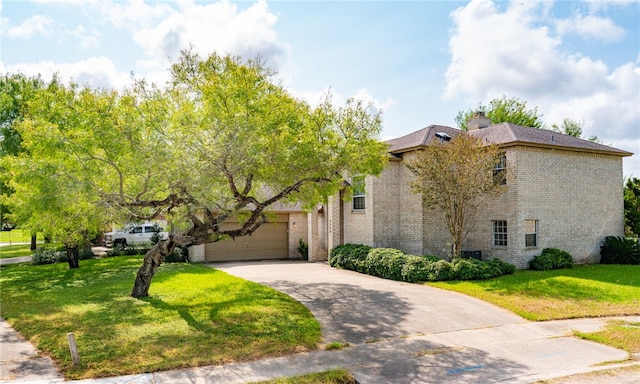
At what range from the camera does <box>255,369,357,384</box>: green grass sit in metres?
6.75

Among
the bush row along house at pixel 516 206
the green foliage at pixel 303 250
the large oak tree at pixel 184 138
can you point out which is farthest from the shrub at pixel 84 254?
the large oak tree at pixel 184 138

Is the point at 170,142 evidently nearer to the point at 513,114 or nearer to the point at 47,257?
the point at 47,257

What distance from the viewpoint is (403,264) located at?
16266 millimetres

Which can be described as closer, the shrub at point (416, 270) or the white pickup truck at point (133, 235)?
the shrub at point (416, 270)

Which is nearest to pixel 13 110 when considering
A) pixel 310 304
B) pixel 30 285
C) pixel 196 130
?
pixel 30 285

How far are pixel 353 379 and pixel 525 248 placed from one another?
13.7 meters

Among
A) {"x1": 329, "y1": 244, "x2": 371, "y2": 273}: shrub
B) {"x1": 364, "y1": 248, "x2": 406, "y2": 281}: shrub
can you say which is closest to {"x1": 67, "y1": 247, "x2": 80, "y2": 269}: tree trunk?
{"x1": 329, "y1": 244, "x2": 371, "y2": 273}: shrub

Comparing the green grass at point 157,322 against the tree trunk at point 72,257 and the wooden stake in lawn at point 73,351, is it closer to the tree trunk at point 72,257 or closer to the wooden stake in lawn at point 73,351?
the wooden stake in lawn at point 73,351

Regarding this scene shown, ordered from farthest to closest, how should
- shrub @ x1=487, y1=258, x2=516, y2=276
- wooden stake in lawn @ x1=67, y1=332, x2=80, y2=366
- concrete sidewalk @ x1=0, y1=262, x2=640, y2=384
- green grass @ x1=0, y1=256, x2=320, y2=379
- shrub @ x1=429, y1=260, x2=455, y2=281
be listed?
shrub @ x1=487, y1=258, x2=516, y2=276, shrub @ x1=429, y1=260, x2=455, y2=281, green grass @ x1=0, y1=256, x2=320, y2=379, wooden stake in lawn @ x1=67, y1=332, x2=80, y2=366, concrete sidewalk @ x1=0, y1=262, x2=640, y2=384

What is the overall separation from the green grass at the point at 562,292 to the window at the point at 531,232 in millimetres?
Answer: 1586

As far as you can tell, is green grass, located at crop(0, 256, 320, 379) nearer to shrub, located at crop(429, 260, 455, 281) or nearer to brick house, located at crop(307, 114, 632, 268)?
shrub, located at crop(429, 260, 455, 281)

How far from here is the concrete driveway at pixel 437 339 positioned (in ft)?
24.3

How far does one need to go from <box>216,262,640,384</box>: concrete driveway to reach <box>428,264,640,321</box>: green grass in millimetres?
553

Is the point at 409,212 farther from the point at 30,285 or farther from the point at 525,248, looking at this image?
the point at 30,285
